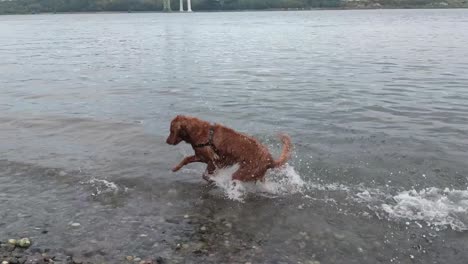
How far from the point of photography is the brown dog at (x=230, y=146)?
8.36 metres

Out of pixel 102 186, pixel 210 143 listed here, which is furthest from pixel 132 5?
pixel 210 143

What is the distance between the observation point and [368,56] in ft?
95.9

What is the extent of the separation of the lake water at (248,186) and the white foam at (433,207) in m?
0.03

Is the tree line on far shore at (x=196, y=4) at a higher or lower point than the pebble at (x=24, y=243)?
higher

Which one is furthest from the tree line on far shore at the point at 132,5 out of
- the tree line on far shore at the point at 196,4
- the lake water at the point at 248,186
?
the lake water at the point at 248,186

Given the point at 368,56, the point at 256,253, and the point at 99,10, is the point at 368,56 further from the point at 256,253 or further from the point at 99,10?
the point at 99,10

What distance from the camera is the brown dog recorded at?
8.36 m

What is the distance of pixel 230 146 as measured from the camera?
842 centimetres

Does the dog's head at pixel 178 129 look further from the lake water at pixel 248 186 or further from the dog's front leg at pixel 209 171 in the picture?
the lake water at pixel 248 186

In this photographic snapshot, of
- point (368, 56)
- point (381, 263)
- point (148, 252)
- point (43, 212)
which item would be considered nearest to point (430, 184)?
A: point (381, 263)

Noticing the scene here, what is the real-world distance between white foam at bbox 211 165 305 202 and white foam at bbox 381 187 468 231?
172cm

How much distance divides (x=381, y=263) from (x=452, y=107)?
401 inches

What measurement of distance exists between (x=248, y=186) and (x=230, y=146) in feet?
2.76

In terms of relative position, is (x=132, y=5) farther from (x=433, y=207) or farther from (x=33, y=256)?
(x=33, y=256)
